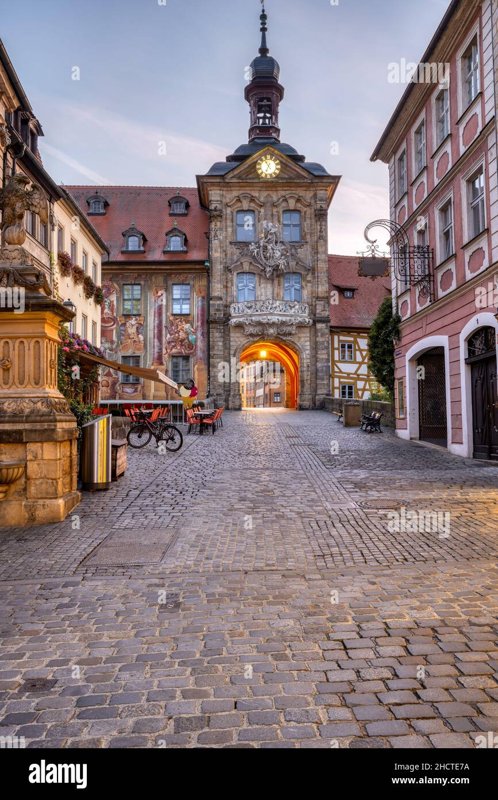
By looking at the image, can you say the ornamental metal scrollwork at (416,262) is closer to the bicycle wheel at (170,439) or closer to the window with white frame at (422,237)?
the window with white frame at (422,237)

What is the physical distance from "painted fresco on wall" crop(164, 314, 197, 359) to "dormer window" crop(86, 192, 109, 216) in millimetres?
10637

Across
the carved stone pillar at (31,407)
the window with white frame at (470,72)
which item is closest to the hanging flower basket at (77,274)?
the window with white frame at (470,72)

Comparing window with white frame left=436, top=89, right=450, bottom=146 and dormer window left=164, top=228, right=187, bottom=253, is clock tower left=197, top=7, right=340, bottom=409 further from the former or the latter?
window with white frame left=436, top=89, right=450, bottom=146

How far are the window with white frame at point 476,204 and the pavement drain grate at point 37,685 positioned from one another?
13191 mm

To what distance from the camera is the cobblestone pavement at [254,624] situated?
9.12 ft

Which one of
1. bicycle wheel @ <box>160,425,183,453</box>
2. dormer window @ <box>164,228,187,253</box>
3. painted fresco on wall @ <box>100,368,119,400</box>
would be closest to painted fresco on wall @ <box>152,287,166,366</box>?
painted fresco on wall @ <box>100,368,119,400</box>

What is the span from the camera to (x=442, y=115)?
16.1 m

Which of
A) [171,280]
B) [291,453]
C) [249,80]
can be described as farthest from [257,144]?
[291,453]

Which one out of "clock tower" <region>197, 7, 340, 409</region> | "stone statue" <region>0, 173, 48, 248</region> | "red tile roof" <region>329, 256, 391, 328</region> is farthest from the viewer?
"red tile roof" <region>329, 256, 391, 328</region>

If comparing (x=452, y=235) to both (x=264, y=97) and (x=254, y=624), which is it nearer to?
(x=254, y=624)

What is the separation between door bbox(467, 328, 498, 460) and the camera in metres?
13.2
